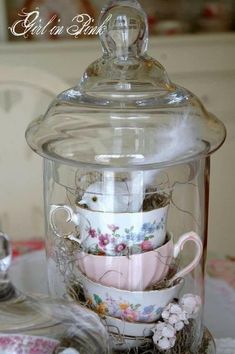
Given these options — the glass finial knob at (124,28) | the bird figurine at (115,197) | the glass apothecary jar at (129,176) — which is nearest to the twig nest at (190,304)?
the glass apothecary jar at (129,176)

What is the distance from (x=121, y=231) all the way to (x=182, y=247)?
3.6 inches

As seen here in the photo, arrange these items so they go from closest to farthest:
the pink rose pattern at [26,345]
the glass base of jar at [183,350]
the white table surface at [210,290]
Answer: the pink rose pattern at [26,345] < the glass base of jar at [183,350] < the white table surface at [210,290]

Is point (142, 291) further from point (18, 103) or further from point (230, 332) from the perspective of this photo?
point (18, 103)

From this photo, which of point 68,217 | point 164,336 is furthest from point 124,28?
point 164,336

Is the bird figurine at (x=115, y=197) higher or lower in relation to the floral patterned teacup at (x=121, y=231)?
higher

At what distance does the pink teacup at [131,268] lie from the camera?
569 mm

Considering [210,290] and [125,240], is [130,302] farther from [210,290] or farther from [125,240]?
[210,290]

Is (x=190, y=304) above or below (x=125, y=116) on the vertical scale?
below

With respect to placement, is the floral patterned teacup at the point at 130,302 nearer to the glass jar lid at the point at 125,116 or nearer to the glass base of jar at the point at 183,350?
the glass base of jar at the point at 183,350

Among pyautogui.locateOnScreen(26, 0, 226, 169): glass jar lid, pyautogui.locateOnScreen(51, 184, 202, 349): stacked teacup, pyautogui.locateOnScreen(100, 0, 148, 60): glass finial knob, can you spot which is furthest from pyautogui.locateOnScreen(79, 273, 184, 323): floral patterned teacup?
pyautogui.locateOnScreen(100, 0, 148, 60): glass finial knob

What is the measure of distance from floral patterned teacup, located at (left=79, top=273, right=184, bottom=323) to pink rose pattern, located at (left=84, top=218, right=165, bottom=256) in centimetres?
4

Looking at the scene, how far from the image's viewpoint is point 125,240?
22.1 inches

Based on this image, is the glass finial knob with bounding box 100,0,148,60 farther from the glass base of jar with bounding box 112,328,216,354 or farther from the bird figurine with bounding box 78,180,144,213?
the glass base of jar with bounding box 112,328,216,354

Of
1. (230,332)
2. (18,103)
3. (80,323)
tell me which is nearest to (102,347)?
(80,323)
